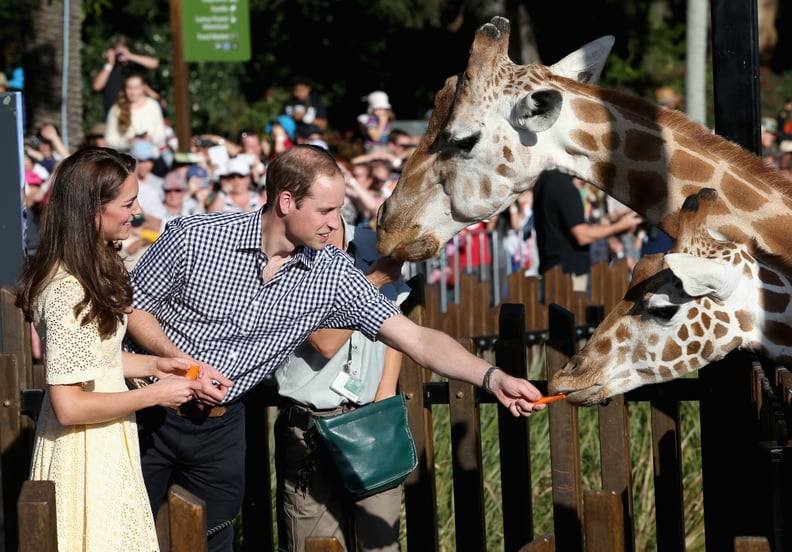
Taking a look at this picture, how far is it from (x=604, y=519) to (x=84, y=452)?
171 centimetres

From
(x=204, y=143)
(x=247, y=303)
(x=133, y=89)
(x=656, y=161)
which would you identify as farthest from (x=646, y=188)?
(x=204, y=143)

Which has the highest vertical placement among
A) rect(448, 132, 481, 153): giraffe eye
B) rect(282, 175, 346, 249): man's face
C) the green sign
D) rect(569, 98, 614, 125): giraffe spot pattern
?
the green sign

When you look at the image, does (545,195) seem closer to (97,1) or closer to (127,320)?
(127,320)

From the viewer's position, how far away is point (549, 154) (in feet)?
17.7

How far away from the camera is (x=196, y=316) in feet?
14.7

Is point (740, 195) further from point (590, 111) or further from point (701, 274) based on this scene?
point (701, 274)

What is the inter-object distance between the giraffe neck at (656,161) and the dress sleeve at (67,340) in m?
2.39

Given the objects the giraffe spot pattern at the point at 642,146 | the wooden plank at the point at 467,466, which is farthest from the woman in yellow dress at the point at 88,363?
the giraffe spot pattern at the point at 642,146

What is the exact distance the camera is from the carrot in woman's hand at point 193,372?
4.09 metres

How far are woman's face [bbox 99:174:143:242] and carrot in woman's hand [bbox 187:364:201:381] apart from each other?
19.5 inches

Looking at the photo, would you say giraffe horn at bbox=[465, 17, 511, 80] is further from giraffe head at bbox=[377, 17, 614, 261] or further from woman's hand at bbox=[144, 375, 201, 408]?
woman's hand at bbox=[144, 375, 201, 408]

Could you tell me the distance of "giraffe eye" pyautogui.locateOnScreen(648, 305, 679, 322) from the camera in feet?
14.0

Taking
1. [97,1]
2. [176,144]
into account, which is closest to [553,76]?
[176,144]

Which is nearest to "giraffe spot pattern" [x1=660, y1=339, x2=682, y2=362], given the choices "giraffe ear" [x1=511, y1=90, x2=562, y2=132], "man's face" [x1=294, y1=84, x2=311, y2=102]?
"giraffe ear" [x1=511, y1=90, x2=562, y2=132]
